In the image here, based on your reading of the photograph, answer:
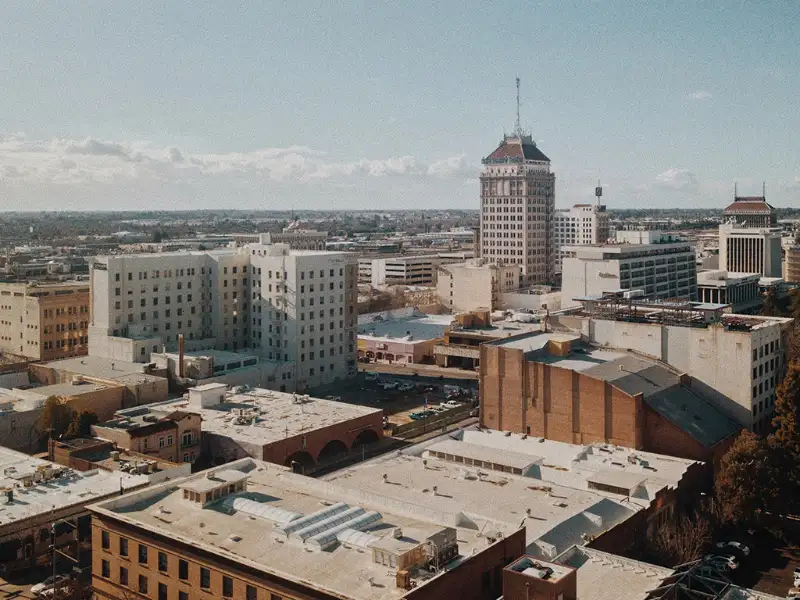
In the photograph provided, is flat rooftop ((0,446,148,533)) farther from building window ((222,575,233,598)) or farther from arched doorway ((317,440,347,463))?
arched doorway ((317,440,347,463))

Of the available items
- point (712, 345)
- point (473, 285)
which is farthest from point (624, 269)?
point (712, 345)

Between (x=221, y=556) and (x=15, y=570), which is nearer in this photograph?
(x=221, y=556)

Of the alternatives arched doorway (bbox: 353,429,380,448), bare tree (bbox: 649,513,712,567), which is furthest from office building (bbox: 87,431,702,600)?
arched doorway (bbox: 353,429,380,448)

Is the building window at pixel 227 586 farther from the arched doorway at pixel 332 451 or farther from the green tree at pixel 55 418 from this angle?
the green tree at pixel 55 418

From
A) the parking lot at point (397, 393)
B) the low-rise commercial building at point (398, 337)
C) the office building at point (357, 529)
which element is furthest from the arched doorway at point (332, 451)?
the low-rise commercial building at point (398, 337)

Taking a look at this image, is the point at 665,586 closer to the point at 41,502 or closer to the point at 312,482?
the point at 312,482

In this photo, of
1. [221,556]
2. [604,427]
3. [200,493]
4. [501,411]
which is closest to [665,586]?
[221,556]
